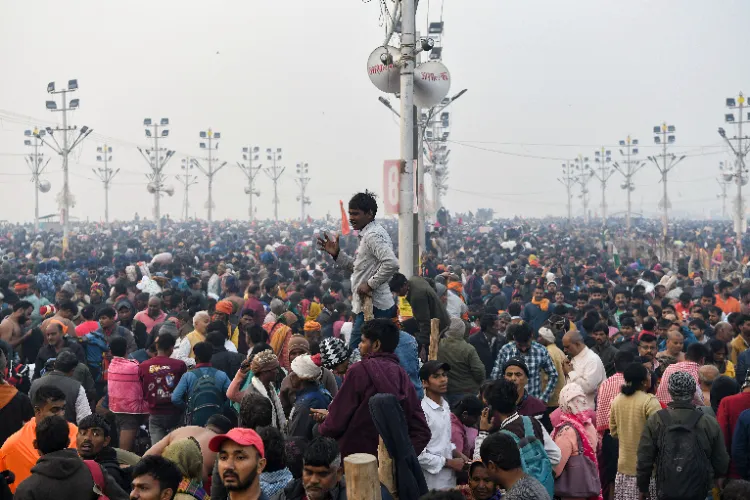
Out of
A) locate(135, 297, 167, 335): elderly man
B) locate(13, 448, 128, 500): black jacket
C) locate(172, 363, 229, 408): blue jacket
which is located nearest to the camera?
locate(13, 448, 128, 500): black jacket

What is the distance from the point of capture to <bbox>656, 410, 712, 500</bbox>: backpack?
230 inches

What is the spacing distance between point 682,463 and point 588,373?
190 cm

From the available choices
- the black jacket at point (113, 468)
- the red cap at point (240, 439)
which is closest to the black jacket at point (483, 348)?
the black jacket at point (113, 468)

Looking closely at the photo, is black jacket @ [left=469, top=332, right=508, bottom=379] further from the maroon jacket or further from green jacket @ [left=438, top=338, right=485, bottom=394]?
the maroon jacket

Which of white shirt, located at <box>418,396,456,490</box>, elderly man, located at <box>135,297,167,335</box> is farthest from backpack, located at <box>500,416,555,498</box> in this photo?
elderly man, located at <box>135,297,167,335</box>

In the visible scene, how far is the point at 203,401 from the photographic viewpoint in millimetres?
6969

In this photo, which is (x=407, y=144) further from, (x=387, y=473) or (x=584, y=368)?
(x=387, y=473)

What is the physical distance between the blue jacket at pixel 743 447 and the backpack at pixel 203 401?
4101 millimetres

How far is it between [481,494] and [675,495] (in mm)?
1926

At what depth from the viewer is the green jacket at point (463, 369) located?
8.00 m

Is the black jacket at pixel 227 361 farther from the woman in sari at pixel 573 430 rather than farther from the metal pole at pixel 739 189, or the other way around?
the metal pole at pixel 739 189

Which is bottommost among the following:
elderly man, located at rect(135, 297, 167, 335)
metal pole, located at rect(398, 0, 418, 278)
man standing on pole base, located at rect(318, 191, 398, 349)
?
elderly man, located at rect(135, 297, 167, 335)

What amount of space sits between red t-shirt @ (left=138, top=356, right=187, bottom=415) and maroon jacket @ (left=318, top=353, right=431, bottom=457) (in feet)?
10.4

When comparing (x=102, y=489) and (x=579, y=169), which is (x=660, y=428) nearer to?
(x=102, y=489)
